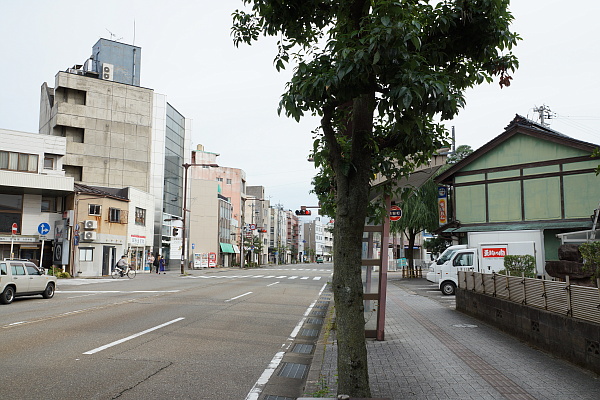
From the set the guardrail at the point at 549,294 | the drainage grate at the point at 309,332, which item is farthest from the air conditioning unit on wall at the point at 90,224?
the guardrail at the point at 549,294

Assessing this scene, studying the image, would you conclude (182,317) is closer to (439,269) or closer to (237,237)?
(439,269)

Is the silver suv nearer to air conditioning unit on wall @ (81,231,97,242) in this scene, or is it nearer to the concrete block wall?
the concrete block wall

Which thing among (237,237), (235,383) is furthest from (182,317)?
(237,237)

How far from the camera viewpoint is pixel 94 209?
38719 mm

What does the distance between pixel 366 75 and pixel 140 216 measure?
45.4 m

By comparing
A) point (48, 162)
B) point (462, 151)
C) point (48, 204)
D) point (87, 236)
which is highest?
point (462, 151)

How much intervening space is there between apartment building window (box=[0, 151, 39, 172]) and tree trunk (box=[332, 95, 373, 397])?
37572 millimetres

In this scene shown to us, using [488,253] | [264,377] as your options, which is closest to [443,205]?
[488,253]

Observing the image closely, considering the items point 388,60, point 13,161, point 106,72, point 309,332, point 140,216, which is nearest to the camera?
point 388,60

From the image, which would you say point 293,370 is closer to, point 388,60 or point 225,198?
point 388,60

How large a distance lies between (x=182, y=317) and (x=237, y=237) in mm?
78412

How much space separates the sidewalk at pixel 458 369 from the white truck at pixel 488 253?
411 inches

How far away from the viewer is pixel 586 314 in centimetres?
723

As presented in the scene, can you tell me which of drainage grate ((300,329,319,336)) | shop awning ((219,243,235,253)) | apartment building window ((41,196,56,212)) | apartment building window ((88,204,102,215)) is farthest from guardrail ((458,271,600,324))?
shop awning ((219,243,235,253))
